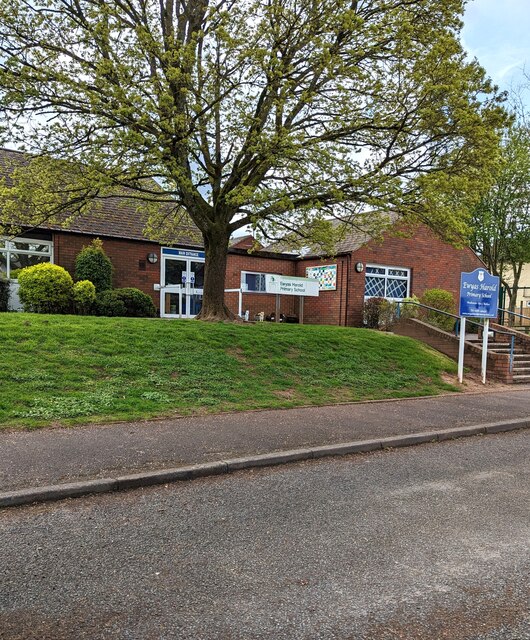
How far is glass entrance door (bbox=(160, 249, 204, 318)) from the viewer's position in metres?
17.8

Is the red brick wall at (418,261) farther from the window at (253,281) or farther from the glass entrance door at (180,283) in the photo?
the glass entrance door at (180,283)

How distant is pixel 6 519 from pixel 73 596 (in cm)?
142

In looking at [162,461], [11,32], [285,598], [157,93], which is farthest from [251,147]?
[285,598]

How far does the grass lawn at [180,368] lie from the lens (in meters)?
7.27

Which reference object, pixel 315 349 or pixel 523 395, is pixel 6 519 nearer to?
pixel 315 349

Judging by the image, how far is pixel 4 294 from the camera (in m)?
13.8

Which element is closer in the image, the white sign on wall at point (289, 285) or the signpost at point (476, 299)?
the signpost at point (476, 299)

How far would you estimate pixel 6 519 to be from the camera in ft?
12.8

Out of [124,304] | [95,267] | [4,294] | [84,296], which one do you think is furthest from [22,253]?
[124,304]

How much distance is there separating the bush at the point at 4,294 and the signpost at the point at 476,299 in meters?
12.1

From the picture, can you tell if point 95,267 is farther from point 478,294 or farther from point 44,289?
point 478,294

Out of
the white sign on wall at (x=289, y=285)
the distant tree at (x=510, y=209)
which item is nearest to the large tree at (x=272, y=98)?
the white sign on wall at (x=289, y=285)

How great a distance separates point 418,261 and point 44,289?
15.5m

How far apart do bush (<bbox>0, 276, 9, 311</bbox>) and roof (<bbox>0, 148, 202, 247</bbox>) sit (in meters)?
2.18
